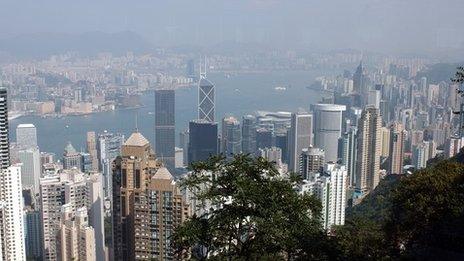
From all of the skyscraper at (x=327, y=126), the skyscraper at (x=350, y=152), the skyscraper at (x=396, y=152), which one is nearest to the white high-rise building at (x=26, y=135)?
the skyscraper at (x=327, y=126)

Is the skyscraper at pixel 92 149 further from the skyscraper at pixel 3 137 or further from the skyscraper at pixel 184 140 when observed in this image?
the skyscraper at pixel 3 137

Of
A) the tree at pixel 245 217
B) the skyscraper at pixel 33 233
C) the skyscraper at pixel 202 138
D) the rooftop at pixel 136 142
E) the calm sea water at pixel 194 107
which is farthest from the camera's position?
the calm sea water at pixel 194 107

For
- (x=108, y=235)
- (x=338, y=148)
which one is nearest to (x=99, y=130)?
(x=338, y=148)

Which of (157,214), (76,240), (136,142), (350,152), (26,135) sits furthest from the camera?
(26,135)

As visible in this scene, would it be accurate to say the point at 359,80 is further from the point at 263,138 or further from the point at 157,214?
the point at 157,214

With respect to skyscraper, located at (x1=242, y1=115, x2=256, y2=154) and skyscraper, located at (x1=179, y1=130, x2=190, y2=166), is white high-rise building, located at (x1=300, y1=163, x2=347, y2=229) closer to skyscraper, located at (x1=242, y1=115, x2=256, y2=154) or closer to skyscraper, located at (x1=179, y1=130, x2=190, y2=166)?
skyscraper, located at (x1=242, y1=115, x2=256, y2=154)

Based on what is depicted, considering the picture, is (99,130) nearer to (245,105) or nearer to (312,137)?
(245,105)

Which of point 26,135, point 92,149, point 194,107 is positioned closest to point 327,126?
point 194,107
